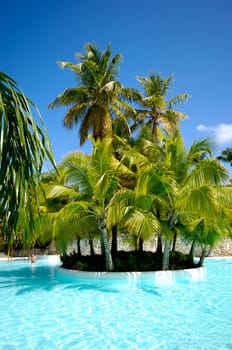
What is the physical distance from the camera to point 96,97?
632 inches

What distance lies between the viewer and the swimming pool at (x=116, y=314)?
17.9ft

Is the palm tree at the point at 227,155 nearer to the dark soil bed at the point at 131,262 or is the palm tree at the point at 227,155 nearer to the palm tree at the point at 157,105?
the palm tree at the point at 157,105

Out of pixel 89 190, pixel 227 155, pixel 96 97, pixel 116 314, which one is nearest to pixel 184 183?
pixel 89 190

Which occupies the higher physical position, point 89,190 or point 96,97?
point 96,97

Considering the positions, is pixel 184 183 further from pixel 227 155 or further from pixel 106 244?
pixel 227 155

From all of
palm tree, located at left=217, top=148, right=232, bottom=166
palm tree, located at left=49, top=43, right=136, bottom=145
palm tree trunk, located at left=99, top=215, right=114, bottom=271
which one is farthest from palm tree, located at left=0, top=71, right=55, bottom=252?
palm tree, located at left=217, top=148, right=232, bottom=166

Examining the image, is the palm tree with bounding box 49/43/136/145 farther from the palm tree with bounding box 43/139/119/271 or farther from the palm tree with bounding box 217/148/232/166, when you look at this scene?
the palm tree with bounding box 217/148/232/166

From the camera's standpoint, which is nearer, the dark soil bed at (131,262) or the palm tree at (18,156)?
the palm tree at (18,156)

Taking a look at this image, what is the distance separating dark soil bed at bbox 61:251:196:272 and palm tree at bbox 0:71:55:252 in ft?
37.7

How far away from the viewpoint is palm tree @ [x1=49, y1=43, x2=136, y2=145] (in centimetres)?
1579

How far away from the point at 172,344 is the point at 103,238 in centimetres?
735

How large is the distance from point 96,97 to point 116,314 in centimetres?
1124

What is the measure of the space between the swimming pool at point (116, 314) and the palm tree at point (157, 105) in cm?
904

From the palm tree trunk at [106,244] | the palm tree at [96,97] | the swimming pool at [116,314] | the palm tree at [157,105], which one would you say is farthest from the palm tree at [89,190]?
the palm tree at [157,105]
